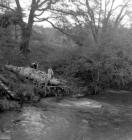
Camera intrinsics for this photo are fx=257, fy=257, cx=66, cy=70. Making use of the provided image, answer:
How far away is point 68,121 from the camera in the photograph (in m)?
12.1

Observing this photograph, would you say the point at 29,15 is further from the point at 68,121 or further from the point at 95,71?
the point at 68,121

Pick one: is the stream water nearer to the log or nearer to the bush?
the log

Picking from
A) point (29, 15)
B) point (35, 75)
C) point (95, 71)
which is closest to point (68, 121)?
point (35, 75)

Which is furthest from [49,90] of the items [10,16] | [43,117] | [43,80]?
[10,16]

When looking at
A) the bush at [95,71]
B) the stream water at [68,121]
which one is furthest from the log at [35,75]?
the bush at [95,71]

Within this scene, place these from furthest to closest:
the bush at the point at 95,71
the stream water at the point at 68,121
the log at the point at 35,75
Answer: the bush at the point at 95,71 < the log at the point at 35,75 < the stream water at the point at 68,121

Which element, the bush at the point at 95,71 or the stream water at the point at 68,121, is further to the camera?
the bush at the point at 95,71

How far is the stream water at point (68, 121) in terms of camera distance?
10.1 metres

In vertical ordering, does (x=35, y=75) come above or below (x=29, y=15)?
below

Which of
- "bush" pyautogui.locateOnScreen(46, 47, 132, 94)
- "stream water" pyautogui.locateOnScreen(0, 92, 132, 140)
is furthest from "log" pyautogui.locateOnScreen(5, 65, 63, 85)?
"bush" pyautogui.locateOnScreen(46, 47, 132, 94)

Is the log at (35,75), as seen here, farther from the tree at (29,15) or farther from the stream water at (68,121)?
the tree at (29,15)

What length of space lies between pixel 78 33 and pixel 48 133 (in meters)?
15.2

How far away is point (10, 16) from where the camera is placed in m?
22.0

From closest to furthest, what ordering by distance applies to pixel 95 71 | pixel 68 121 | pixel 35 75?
pixel 68 121 < pixel 35 75 < pixel 95 71
